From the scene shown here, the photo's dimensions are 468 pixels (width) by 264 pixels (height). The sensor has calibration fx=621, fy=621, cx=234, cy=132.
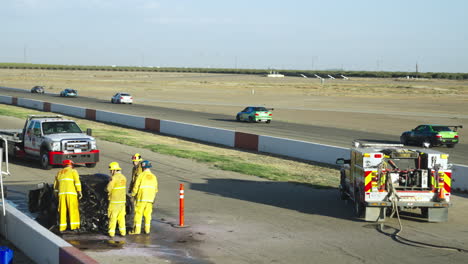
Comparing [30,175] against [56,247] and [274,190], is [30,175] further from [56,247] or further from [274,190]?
[56,247]

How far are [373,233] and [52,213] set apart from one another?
22.9 feet

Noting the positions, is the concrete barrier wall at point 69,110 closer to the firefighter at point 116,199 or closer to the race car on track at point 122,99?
the race car on track at point 122,99

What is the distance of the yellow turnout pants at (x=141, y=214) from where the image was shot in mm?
12626

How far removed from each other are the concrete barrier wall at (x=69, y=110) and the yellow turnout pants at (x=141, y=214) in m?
35.4

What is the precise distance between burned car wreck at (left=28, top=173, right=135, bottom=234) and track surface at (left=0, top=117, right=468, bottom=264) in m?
0.43

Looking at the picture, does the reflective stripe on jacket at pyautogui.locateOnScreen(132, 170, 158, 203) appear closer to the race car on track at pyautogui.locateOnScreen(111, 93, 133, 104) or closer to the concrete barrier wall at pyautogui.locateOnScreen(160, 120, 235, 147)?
the concrete barrier wall at pyautogui.locateOnScreen(160, 120, 235, 147)

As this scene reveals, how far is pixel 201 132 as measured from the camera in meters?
33.3

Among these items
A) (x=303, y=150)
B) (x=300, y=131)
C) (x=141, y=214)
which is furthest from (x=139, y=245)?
(x=300, y=131)

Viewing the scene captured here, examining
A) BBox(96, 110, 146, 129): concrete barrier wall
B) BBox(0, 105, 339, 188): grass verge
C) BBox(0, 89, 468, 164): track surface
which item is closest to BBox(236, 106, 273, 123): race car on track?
BBox(0, 89, 468, 164): track surface

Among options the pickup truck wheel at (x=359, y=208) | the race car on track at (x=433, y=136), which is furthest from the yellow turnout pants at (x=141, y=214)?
the race car on track at (x=433, y=136)

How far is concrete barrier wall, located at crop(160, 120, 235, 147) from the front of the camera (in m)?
31.2

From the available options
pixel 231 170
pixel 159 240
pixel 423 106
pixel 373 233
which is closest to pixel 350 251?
pixel 373 233

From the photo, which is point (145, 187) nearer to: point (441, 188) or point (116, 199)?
point (116, 199)

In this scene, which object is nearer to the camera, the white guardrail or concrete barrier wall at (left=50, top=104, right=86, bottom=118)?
the white guardrail
